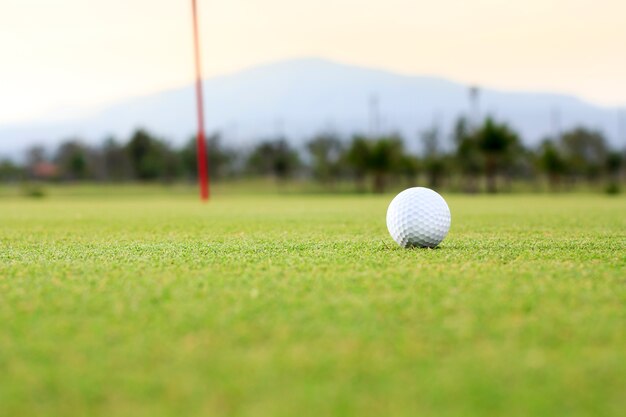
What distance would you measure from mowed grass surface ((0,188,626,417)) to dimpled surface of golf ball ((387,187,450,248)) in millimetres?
733

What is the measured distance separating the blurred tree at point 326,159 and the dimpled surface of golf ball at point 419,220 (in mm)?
48449

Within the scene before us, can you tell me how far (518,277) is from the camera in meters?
5.28

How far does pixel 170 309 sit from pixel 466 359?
1.91 meters

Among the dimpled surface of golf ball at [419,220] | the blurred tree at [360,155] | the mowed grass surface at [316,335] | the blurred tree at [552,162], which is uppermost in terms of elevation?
the blurred tree at [360,155]

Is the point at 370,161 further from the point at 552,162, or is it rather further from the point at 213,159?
the point at 213,159

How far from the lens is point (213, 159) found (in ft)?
203

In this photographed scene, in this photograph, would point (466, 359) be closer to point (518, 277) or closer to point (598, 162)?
point (518, 277)

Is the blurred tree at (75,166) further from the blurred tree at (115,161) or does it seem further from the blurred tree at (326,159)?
the blurred tree at (326,159)

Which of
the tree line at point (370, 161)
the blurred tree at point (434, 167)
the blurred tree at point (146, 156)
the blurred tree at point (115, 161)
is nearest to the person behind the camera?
the tree line at point (370, 161)

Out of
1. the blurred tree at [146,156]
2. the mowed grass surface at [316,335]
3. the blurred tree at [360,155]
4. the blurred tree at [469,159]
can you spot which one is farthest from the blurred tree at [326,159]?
the mowed grass surface at [316,335]

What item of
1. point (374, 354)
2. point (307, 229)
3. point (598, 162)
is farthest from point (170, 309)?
point (598, 162)

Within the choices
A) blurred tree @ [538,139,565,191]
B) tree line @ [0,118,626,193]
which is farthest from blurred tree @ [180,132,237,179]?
blurred tree @ [538,139,565,191]

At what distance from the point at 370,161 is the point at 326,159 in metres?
10.0

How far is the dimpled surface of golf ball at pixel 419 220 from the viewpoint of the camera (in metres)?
7.28
